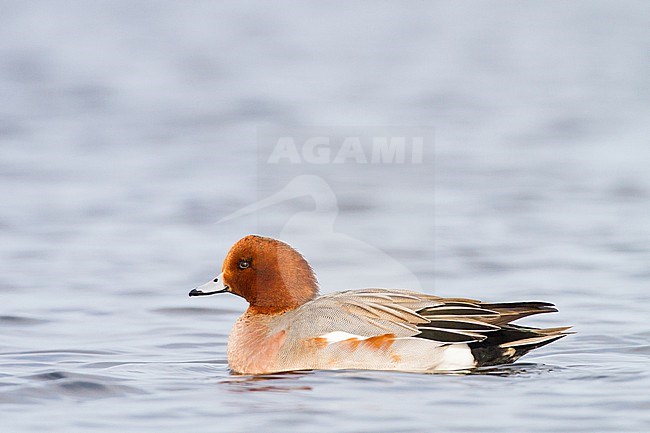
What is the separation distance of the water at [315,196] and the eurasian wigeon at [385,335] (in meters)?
0.15

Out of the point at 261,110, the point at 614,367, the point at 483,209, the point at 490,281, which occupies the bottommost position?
the point at 614,367

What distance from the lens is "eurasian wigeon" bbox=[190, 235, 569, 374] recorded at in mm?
7504

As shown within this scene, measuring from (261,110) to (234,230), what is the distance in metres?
5.58

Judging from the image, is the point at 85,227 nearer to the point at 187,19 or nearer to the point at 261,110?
the point at 261,110

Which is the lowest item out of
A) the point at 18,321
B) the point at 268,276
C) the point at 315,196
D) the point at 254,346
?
the point at 254,346

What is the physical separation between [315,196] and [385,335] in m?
6.15

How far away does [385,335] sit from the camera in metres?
7.52

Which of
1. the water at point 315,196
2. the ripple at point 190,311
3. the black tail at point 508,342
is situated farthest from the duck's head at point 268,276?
the ripple at point 190,311

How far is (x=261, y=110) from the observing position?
56.5 feet

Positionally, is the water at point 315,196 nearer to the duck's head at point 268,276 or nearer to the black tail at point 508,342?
the black tail at point 508,342

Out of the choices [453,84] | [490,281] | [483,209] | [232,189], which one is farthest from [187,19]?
[490,281]

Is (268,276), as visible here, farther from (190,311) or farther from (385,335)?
(190,311)

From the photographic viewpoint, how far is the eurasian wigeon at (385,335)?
7.50 metres

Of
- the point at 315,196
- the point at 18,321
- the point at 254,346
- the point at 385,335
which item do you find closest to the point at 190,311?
the point at 18,321
